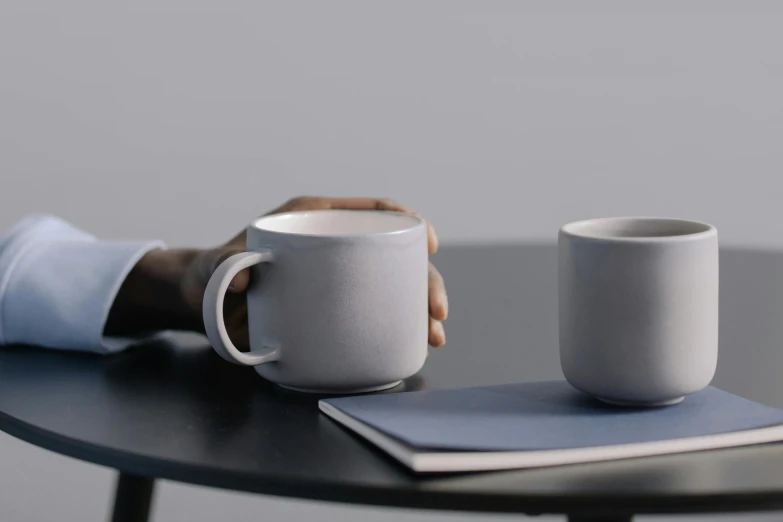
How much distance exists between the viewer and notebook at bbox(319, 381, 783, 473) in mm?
532

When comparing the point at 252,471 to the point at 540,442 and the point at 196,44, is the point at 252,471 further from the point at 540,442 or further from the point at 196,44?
the point at 196,44

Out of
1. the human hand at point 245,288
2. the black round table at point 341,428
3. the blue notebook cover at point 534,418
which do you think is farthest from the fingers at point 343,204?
the blue notebook cover at point 534,418

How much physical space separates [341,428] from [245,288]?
0.42ft

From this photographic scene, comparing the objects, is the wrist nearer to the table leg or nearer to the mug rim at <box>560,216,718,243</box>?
the table leg

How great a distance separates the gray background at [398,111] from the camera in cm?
229

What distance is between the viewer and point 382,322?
0.66 metres

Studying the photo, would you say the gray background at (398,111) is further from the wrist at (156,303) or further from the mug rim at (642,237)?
the mug rim at (642,237)

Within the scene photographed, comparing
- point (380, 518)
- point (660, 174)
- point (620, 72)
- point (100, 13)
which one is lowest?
point (380, 518)

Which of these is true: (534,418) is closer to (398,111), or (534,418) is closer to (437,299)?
(437,299)

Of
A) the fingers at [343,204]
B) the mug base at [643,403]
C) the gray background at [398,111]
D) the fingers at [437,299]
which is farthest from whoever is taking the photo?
the gray background at [398,111]

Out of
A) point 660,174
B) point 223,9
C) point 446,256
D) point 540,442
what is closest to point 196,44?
point 223,9

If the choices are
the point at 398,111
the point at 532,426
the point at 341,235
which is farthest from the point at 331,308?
the point at 398,111

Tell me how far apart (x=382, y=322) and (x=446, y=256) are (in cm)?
57

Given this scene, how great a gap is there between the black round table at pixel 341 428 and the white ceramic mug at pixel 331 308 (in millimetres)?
33
